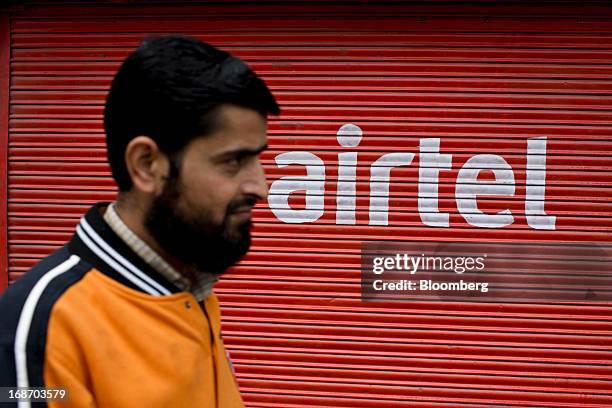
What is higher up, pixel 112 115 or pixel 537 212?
pixel 112 115

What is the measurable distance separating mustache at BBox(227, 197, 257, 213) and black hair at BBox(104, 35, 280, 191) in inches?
7.4

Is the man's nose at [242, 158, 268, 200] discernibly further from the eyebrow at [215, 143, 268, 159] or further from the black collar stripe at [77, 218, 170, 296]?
the black collar stripe at [77, 218, 170, 296]

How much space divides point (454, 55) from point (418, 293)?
176 centimetres

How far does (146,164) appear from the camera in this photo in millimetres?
1340

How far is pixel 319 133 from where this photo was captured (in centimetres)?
413

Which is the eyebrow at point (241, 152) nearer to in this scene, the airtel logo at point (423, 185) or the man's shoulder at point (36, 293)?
the man's shoulder at point (36, 293)

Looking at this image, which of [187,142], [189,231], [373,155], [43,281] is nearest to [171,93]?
[187,142]

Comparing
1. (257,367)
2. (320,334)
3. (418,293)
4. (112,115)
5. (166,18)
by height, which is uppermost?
(166,18)

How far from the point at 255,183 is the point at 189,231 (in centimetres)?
20

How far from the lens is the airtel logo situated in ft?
13.0

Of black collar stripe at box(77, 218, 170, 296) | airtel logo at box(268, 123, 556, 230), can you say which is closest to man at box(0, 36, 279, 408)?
black collar stripe at box(77, 218, 170, 296)

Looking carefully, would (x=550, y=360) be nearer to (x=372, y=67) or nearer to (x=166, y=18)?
(x=372, y=67)

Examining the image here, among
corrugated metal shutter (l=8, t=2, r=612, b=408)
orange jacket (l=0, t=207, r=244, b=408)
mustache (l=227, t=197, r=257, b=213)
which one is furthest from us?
corrugated metal shutter (l=8, t=2, r=612, b=408)

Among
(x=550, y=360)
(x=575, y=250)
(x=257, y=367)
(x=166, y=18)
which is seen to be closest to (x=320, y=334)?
(x=257, y=367)
